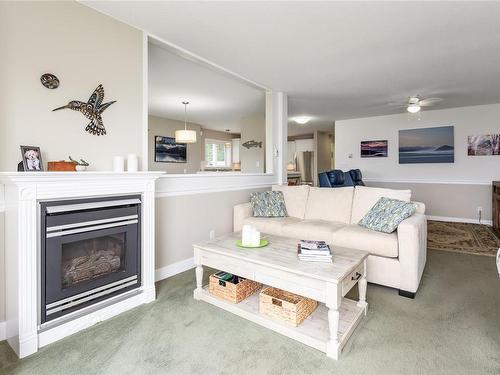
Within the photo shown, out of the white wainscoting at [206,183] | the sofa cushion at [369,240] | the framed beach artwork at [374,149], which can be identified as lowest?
the sofa cushion at [369,240]

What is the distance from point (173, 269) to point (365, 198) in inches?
90.4

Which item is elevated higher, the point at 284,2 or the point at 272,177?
the point at 284,2

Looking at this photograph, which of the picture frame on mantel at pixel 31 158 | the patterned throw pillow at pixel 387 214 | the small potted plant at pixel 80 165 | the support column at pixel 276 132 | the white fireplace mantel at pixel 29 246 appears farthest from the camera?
the support column at pixel 276 132

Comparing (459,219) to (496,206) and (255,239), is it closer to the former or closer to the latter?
(496,206)

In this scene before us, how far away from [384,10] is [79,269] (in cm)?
304

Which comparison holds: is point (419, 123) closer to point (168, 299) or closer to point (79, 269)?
point (168, 299)

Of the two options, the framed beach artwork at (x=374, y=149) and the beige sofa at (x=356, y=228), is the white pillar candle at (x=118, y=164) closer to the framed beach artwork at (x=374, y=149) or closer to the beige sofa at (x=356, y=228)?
the beige sofa at (x=356, y=228)

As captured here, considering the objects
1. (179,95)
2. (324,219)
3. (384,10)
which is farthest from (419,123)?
(179,95)

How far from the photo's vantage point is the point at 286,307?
1927 millimetres

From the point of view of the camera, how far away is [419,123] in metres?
6.18

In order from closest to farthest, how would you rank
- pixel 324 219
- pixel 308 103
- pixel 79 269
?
pixel 79 269 < pixel 324 219 < pixel 308 103

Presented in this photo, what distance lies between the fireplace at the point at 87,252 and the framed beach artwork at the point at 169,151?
510cm

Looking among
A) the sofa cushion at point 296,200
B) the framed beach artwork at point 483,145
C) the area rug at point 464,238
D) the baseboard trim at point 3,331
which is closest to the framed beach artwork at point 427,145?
the framed beach artwork at point 483,145

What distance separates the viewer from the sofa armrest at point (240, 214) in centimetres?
359
